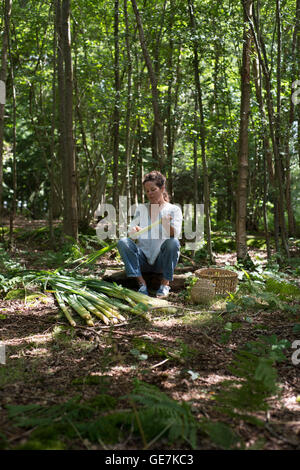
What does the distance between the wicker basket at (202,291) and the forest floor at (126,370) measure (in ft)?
0.46

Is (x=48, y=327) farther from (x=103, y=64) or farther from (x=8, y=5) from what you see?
(x=103, y=64)

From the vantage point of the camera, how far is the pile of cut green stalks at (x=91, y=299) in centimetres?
323

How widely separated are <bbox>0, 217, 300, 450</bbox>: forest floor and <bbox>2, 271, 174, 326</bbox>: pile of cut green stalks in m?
0.11

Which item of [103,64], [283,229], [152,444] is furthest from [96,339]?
[103,64]

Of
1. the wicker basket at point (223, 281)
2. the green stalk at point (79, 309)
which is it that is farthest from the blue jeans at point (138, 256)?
the green stalk at point (79, 309)

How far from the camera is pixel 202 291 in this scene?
3.90m

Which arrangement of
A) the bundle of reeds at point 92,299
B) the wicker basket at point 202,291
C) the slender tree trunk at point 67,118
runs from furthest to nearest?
the slender tree trunk at point 67,118 → the wicker basket at point 202,291 → the bundle of reeds at point 92,299

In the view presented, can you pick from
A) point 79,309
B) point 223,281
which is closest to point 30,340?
point 79,309

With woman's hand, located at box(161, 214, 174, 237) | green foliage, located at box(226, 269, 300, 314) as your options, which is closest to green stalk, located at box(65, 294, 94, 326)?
green foliage, located at box(226, 269, 300, 314)

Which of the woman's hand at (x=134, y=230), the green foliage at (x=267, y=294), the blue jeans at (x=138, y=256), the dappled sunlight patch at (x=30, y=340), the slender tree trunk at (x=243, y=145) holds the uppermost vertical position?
the slender tree trunk at (x=243, y=145)

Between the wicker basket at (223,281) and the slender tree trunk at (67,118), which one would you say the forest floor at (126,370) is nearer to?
the wicker basket at (223,281)

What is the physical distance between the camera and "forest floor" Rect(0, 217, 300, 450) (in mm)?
1599

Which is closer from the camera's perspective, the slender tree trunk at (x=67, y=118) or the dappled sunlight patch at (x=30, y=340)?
the dappled sunlight patch at (x=30, y=340)

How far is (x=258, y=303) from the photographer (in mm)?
3682
